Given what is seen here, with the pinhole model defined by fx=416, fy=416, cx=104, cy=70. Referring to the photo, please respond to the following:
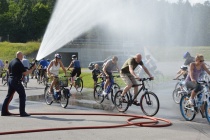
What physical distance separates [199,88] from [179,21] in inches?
1105

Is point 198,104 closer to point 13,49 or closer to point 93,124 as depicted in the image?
point 93,124

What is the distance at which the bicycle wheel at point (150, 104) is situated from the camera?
12.0m

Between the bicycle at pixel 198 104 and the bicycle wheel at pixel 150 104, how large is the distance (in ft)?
2.73

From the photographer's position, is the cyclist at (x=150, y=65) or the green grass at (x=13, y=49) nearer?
the cyclist at (x=150, y=65)

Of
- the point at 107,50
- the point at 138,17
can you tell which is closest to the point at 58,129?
the point at 138,17

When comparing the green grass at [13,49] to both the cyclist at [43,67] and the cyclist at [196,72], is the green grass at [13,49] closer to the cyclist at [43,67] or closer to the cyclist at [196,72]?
the cyclist at [43,67]

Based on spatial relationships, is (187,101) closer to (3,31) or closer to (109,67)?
(109,67)

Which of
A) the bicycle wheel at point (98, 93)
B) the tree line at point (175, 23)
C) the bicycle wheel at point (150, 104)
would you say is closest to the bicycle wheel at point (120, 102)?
the bicycle wheel at point (150, 104)

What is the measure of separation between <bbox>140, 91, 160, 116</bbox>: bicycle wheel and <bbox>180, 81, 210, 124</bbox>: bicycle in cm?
83

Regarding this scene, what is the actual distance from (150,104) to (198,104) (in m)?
1.67

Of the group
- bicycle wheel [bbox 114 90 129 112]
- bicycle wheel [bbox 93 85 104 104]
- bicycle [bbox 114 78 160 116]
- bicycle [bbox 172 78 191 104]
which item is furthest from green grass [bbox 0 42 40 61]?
bicycle [bbox 114 78 160 116]

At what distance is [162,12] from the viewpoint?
121 ft

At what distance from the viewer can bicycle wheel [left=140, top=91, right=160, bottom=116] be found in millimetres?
11987

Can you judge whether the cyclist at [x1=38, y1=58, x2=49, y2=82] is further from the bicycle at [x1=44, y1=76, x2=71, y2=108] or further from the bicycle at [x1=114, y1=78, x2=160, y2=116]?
the bicycle at [x1=114, y1=78, x2=160, y2=116]
